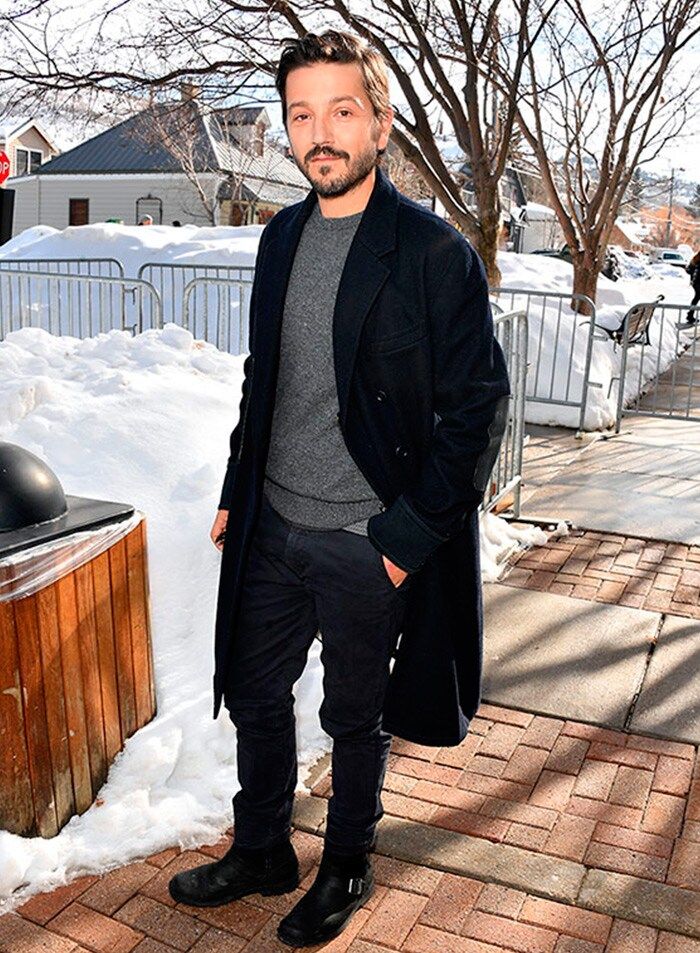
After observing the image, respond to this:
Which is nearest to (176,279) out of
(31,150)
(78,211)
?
(78,211)

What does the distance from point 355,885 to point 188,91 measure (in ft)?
30.3

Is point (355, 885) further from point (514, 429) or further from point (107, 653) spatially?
point (514, 429)

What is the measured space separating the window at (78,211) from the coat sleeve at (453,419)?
43276mm

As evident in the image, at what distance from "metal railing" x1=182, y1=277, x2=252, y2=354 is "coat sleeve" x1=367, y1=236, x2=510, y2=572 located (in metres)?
7.91

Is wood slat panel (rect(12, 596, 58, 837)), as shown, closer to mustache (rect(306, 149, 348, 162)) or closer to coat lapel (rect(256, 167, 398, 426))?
coat lapel (rect(256, 167, 398, 426))

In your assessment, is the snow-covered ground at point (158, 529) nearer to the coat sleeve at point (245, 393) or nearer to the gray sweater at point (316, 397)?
the coat sleeve at point (245, 393)

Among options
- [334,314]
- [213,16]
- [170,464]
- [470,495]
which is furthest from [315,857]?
[213,16]

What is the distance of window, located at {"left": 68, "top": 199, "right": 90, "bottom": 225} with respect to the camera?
141 ft

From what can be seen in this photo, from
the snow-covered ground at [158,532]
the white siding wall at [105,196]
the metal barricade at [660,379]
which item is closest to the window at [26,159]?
the white siding wall at [105,196]

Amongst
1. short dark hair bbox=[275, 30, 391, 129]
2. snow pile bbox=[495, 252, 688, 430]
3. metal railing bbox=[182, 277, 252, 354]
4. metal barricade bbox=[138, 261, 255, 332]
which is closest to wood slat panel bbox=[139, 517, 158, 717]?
short dark hair bbox=[275, 30, 391, 129]

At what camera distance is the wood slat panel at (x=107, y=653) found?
3.18m

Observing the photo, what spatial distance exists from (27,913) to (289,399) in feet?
5.08

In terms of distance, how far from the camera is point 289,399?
2561mm

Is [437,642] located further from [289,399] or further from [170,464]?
[170,464]
